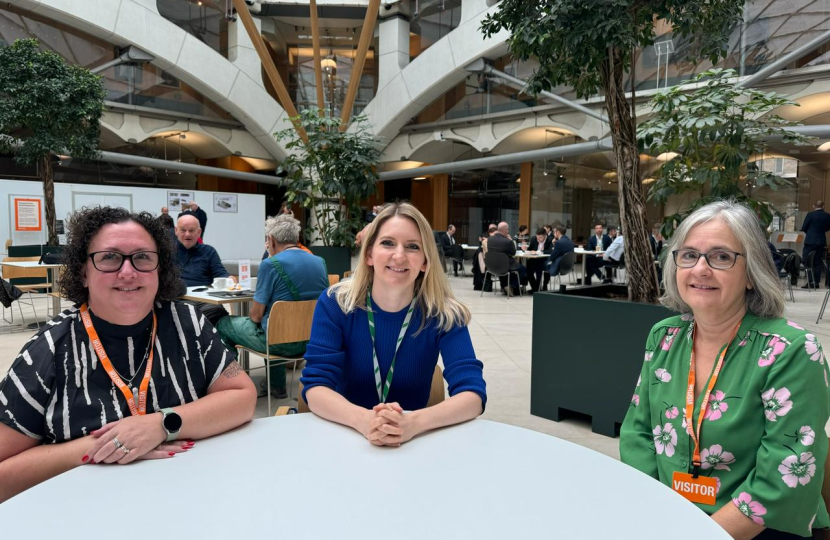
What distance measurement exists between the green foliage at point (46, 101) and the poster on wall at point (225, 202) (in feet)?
16.4

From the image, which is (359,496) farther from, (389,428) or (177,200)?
(177,200)

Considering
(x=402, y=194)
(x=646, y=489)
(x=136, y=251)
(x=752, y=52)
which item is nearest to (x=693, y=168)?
(x=646, y=489)

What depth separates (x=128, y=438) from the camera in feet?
3.95

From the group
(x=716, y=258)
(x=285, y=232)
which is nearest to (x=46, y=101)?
(x=285, y=232)

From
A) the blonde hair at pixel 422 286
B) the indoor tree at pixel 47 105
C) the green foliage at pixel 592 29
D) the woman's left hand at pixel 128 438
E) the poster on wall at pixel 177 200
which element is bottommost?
the woman's left hand at pixel 128 438

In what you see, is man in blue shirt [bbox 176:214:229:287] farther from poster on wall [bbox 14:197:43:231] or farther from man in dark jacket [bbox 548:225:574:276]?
poster on wall [bbox 14:197:43:231]

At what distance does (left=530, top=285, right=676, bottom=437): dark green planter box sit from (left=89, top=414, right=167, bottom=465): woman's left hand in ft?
8.49

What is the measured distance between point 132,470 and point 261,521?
1.27ft

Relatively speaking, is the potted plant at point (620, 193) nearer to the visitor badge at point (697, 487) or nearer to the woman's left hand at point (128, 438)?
the visitor badge at point (697, 487)

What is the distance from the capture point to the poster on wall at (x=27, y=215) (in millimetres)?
11102

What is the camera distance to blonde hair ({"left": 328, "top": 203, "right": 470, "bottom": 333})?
1.78 metres

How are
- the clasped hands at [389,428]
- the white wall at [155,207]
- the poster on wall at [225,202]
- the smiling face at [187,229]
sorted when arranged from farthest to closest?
the poster on wall at [225,202] < the white wall at [155,207] < the smiling face at [187,229] < the clasped hands at [389,428]

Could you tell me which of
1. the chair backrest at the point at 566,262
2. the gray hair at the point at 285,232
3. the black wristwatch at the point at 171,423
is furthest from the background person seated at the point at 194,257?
the chair backrest at the point at 566,262

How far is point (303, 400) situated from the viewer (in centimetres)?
173
